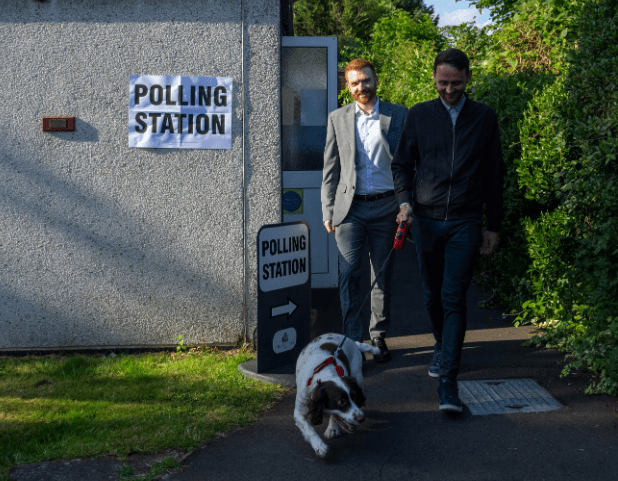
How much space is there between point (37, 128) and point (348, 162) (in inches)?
103

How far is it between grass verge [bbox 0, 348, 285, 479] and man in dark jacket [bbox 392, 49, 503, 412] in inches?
51.1

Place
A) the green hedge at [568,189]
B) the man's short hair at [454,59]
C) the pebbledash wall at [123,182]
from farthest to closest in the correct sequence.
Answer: the pebbledash wall at [123,182] → the green hedge at [568,189] → the man's short hair at [454,59]

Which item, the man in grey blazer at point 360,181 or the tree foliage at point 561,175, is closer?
the tree foliage at point 561,175

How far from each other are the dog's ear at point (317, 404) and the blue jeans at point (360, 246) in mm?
1567

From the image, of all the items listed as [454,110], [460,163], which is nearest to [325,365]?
[460,163]

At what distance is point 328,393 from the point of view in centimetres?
354

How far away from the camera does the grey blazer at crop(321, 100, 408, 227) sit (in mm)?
5094

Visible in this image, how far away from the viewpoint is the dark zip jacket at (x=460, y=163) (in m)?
4.16

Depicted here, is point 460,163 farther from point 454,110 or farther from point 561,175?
point 561,175

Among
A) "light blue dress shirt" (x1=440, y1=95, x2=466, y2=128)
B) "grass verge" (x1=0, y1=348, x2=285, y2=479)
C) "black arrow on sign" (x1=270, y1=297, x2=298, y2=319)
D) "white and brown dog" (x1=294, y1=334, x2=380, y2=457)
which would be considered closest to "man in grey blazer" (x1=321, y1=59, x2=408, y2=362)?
"black arrow on sign" (x1=270, y1=297, x2=298, y2=319)

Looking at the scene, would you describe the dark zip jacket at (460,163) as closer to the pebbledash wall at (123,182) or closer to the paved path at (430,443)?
the paved path at (430,443)

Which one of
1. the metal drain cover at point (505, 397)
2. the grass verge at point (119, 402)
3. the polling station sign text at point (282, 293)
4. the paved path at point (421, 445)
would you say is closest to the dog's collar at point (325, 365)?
the paved path at point (421, 445)

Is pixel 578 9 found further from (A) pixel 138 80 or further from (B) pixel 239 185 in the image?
(A) pixel 138 80

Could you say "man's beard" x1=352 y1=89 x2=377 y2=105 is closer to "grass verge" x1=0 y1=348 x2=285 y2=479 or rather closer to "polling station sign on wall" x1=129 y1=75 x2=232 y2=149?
"polling station sign on wall" x1=129 y1=75 x2=232 y2=149
